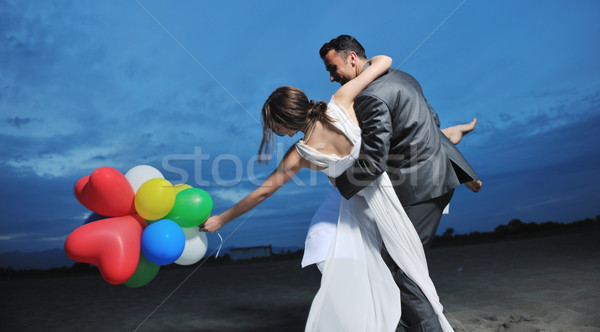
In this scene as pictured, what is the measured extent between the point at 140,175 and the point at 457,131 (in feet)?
6.69

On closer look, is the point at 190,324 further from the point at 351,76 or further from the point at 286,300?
the point at 351,76

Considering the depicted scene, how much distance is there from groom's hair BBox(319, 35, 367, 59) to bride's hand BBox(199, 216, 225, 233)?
45.2 inches

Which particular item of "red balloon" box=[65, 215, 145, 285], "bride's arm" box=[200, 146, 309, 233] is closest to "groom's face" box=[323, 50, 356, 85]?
"bride's arm" box=[200, 146, 309, 233]

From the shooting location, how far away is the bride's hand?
2.36 meters

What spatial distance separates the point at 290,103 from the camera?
1.83 m

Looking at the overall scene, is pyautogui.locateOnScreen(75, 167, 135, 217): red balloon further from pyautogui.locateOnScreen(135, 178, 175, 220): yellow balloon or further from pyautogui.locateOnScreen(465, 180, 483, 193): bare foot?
pyautogui.locateOnScreen(465, 180, 483, 193): bare foot

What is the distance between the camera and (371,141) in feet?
5.76

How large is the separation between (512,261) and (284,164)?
6001 millimetres

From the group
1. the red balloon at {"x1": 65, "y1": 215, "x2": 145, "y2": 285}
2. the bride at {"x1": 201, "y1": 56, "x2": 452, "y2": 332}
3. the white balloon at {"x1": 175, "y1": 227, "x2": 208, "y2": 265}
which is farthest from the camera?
the white balloon at {"x1": 175, "y1": 227, "x2": 208, "y2": 265}

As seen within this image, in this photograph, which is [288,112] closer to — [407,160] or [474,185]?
[407,160]

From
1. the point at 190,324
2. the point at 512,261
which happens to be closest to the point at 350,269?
the point at 190,324

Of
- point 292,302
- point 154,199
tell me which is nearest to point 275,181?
point 154,199

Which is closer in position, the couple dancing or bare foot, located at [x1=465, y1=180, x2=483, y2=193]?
the couple dancing

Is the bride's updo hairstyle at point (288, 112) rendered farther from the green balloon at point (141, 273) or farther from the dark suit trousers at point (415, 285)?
the green balloon at point (141, 273)
